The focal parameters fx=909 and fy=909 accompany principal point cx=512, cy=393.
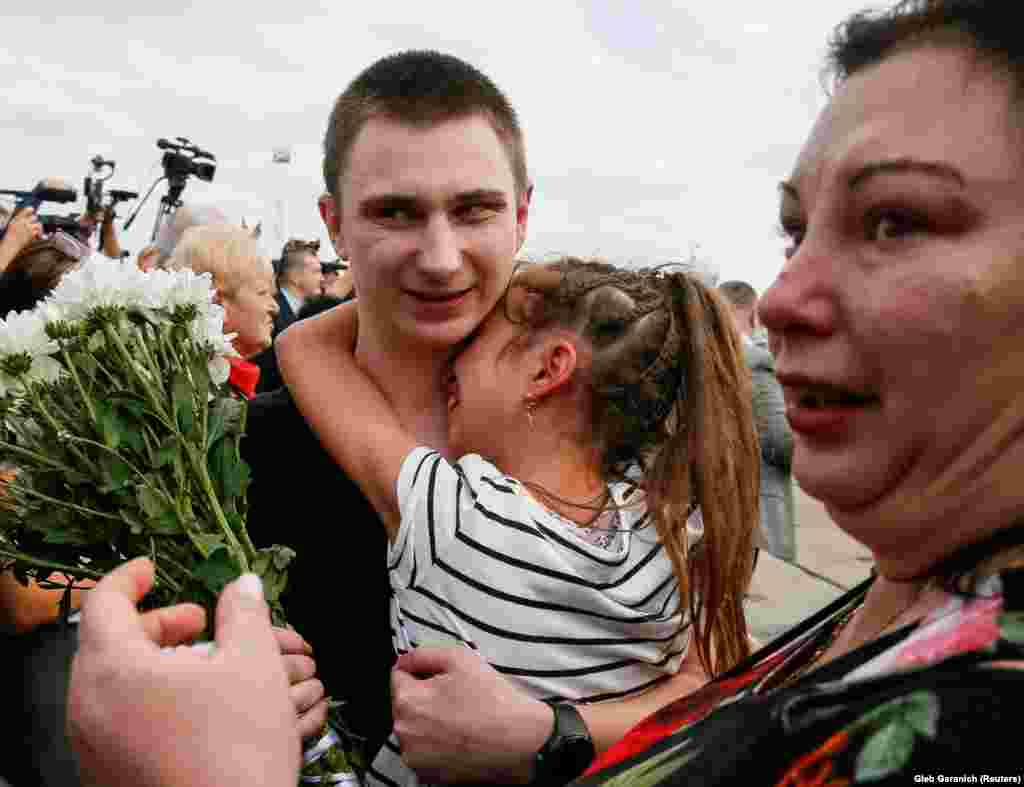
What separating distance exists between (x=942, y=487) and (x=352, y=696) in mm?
1269

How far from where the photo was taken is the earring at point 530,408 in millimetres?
1746

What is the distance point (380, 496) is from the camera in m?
1.63

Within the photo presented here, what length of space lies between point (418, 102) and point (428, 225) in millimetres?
258

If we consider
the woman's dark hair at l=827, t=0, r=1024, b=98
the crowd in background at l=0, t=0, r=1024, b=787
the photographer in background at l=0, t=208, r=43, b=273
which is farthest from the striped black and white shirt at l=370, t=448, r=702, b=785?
the photographer in background at l=0, t=208, r=43, b=273

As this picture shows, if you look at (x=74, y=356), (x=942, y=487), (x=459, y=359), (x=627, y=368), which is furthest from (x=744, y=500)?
(x=74, y=356)

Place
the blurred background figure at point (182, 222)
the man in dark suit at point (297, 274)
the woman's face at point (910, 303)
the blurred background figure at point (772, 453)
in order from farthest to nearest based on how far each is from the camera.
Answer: the man in dark suit at point (297, 274)
the blurred background figure at point (772, 453)
the blurred background figure at point (182, 222)
the woman's face at point (910, 303)

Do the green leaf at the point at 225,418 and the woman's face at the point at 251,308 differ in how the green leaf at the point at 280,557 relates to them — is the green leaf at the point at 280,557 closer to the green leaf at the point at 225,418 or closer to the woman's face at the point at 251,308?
the green leaf at the point at 225,418

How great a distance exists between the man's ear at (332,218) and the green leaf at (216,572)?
0.77m

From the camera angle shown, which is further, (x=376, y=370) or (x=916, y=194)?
(x=376, y=370)

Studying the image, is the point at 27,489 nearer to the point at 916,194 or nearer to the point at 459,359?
the point at 459,359

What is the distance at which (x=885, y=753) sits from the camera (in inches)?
21.5

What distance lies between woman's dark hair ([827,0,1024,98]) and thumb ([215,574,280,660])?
0.85m

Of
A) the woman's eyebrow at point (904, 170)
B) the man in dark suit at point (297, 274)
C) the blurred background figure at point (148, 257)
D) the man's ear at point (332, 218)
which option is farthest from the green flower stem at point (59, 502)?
the man in dark suit at point (297, 274)

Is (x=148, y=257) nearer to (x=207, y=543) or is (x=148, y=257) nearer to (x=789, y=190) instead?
(x=207, y=543)
